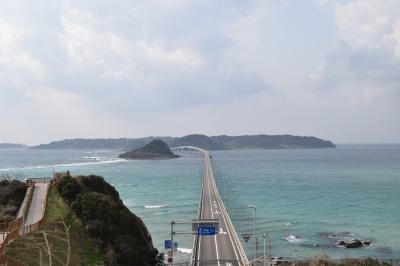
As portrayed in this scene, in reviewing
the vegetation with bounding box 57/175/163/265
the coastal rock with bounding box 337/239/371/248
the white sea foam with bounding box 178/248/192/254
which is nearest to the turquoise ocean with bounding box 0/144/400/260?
the white sea foam with bounding box 178/248/192/254

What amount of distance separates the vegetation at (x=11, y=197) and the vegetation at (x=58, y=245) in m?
3.36

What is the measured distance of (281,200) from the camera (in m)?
98.5

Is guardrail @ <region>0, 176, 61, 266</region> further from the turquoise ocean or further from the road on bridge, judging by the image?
the turquoise ocean

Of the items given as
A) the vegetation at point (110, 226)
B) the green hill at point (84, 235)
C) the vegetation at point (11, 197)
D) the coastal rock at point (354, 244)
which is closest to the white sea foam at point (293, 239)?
the coastal rock at point (354, 244)

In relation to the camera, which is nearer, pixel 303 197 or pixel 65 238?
pixel 65 238

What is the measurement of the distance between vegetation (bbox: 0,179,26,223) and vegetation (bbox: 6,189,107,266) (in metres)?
3.36

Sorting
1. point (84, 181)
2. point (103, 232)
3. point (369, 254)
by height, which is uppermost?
point (84, 181)

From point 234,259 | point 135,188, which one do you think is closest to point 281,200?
point 135,188

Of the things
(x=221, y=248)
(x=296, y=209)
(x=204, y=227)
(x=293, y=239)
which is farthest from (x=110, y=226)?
(x=296, y=209)

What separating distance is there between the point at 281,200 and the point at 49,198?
65.1m

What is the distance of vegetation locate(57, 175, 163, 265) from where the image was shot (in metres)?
35.5

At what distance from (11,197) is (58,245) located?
587 inches

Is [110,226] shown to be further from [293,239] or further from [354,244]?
[354,244]

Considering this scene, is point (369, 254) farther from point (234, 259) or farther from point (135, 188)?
point (135, 188)
